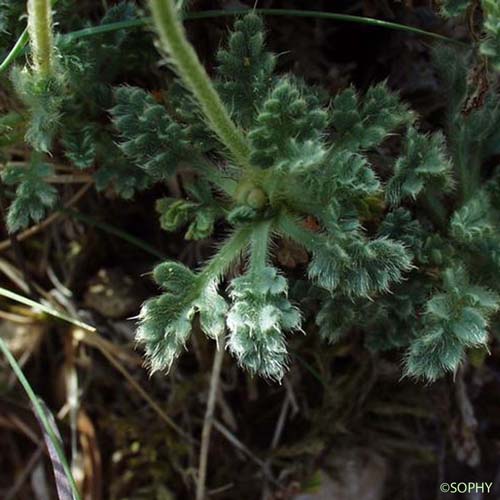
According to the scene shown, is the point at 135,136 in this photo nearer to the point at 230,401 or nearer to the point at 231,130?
the point at 231,130

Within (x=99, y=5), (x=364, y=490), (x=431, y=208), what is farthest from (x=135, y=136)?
(x=364, y=490)

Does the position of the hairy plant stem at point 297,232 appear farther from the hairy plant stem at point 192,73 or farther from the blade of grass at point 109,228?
the blade of grass at point 109,228

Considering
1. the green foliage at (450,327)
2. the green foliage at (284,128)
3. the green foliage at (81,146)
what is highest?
the green foliage at (284,128)

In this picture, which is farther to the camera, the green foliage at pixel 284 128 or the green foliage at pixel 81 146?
the green foliage at pixel 81 146

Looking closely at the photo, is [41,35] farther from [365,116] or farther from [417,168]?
[417,168]

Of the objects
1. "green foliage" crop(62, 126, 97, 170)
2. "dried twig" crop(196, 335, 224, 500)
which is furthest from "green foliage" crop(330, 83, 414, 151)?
"dried twig" crop(196, 335, 224, 500)

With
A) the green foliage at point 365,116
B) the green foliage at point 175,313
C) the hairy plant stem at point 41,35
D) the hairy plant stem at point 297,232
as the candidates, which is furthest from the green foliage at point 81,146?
the green foliage at point 365,116

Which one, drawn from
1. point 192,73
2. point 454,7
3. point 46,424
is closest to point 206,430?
point 46,424

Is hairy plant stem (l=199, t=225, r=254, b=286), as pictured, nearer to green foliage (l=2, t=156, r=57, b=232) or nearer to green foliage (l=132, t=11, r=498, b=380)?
green foliage (l=132, t=11, r=498, b=380)
